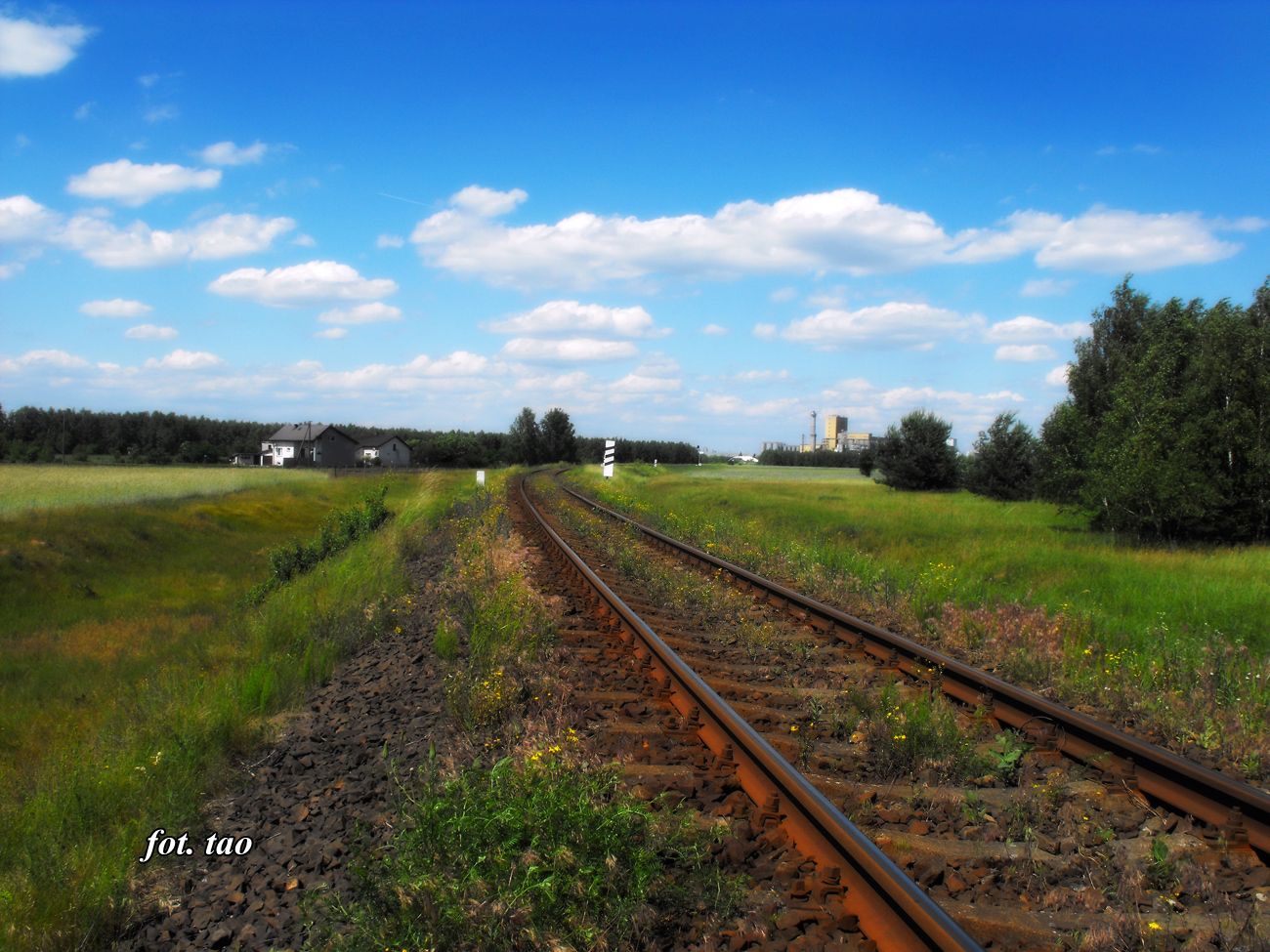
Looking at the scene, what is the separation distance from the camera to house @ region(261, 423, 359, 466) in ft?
392

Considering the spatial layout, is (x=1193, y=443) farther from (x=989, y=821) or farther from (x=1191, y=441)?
(x=989, y=821)

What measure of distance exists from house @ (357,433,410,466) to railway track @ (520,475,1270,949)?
120291mm

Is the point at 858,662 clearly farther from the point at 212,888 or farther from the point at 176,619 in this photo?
the point at 176,619

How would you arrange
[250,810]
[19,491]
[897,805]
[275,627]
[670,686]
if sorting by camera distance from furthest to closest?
[19,491], [275,627], [670,686], [250,810], [897,805]

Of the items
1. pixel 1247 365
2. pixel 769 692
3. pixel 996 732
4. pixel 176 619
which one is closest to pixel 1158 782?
pixel 996 732

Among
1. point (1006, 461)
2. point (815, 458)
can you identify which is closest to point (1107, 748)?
point (1006, 461)

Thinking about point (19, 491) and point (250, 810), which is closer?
point (250, 810)

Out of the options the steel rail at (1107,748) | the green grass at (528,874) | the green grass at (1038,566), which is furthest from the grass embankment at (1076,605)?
the green grass at (528,874)

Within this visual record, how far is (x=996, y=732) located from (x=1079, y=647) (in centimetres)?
317

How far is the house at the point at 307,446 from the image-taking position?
11962 centimetres

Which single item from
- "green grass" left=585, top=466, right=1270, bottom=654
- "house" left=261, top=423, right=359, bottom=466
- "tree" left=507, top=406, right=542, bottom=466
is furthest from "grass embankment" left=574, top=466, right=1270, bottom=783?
"house" left=261, top=423, right=359, bottom=466

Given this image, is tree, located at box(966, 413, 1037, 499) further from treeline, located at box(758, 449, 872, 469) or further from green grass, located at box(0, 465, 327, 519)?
treeline, located at box(758, 449, 872, 469)

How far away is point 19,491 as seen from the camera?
35.6m

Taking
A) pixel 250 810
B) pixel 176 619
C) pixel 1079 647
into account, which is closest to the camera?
pixel 250 810
